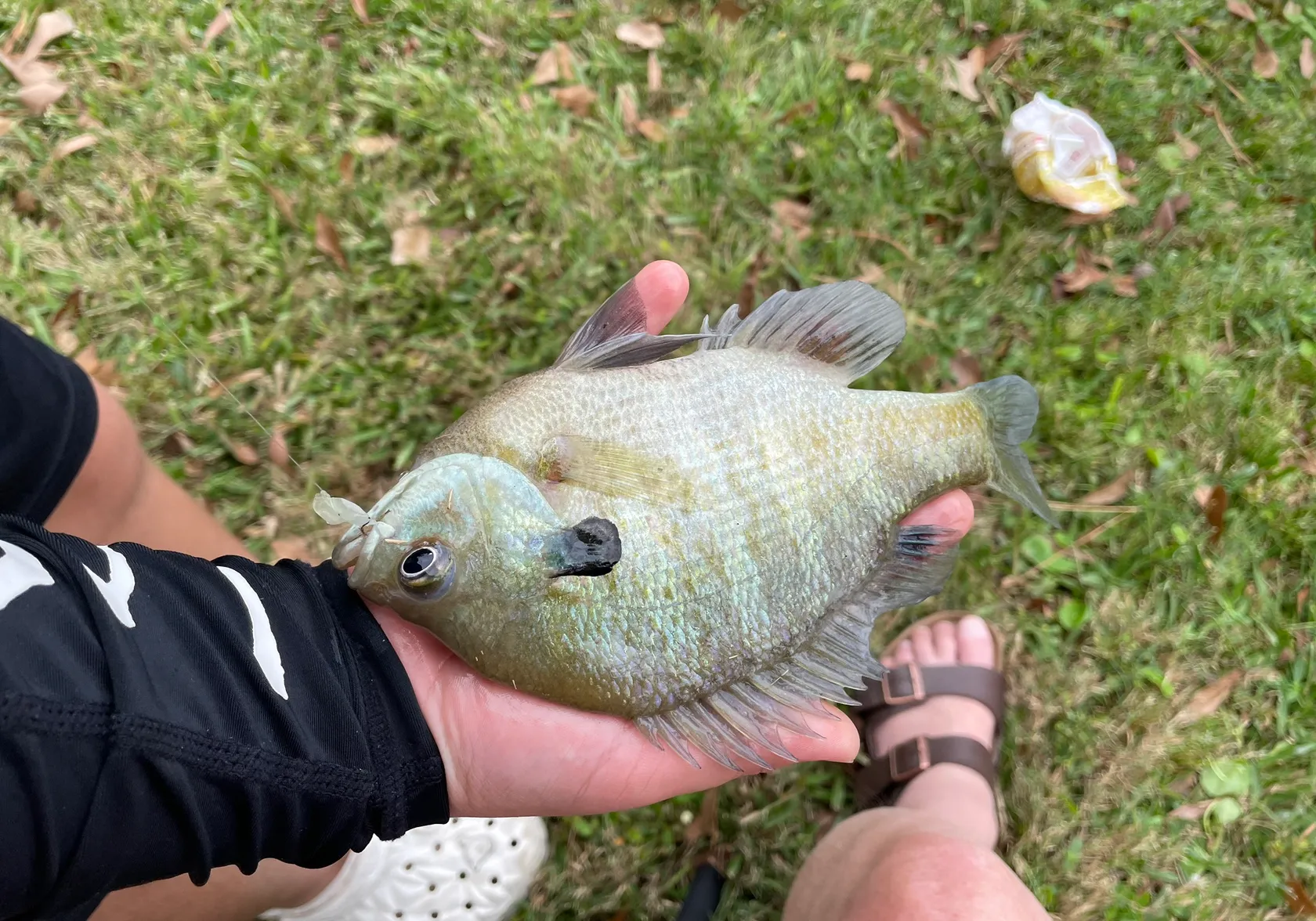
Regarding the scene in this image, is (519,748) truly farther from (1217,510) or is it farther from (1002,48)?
(1002,48)

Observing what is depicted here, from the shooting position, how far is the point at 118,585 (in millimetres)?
1638

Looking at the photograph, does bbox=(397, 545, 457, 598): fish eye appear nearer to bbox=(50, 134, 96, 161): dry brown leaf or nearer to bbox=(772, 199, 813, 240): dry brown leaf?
bbox=(772, 199, 813, 240): dry brown leaf

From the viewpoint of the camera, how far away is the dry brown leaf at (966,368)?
3387 mm

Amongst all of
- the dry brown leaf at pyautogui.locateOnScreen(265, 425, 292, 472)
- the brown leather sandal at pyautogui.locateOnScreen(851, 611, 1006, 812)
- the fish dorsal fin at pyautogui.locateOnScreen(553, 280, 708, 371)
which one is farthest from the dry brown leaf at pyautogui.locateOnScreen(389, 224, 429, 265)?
the brown leather sandal at pyautogui.locateOnScreen(851, 611, 1006, 812)

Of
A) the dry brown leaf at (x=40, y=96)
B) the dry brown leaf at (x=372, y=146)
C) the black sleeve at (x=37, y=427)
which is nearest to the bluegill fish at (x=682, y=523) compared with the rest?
the black sleeve at (x=37, y=427)

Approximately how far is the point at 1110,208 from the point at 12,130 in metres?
4.80

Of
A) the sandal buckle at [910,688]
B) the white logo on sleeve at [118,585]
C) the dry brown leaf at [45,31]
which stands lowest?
the sandal buckle at [910,688]

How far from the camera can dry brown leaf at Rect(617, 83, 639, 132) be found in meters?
3.53

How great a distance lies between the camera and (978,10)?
371 cm

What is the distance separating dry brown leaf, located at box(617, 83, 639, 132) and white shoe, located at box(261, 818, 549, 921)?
2968 mm

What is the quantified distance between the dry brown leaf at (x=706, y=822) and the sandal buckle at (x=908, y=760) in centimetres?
74

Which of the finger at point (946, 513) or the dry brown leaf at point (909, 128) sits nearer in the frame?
the finger at point (946, 513)

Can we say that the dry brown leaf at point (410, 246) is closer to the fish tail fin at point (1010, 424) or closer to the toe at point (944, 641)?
the fish tail fin at point (1010, 424)

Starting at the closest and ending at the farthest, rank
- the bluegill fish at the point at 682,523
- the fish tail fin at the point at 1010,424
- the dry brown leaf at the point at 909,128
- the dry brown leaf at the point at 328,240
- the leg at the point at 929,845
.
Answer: the bluegill fish at the point at 682,523
the leg at the point at 929,845
the fish tail fin at the point at 1010,424
the dry brown leaf at the point at 328,240
the dry brown leaf at the point at 909,128
